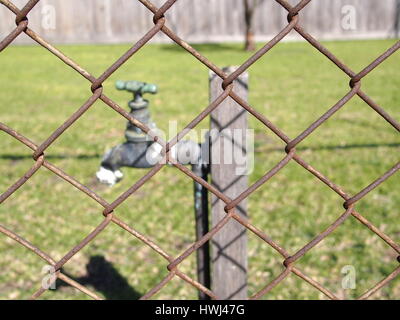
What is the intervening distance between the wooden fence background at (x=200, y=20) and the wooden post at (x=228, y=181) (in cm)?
1133

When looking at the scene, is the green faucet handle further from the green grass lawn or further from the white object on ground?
the green grass lawn

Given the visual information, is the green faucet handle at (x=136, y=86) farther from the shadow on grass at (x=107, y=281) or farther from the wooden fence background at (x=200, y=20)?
the wooden fence background at (x=200, y=20)

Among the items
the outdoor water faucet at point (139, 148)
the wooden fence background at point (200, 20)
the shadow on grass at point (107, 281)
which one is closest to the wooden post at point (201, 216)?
the outdoor water faucet at point (139, 148)

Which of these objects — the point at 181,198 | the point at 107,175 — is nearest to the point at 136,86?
the point at 107,175

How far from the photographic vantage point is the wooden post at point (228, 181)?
1.20 meters

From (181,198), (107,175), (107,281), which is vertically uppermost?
(181,198)

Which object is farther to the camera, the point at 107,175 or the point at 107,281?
the point at 107,281

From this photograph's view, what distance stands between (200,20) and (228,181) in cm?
1157

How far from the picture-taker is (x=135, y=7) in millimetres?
12172

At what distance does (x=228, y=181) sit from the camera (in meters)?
1.27

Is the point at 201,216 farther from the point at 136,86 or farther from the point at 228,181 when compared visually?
the point at 136,86
